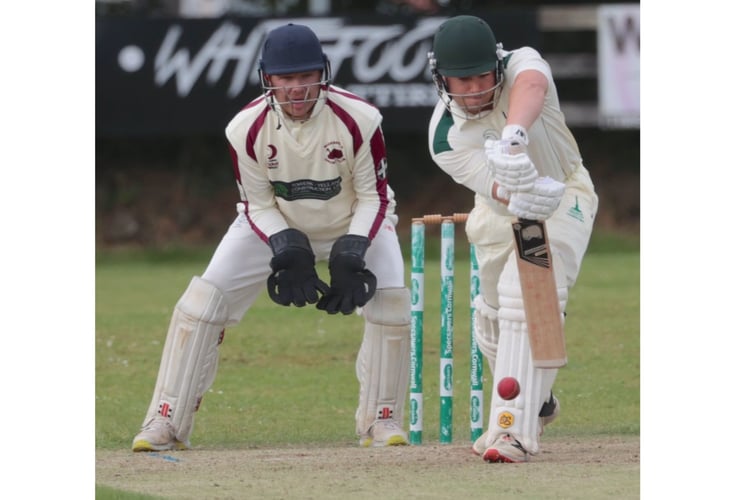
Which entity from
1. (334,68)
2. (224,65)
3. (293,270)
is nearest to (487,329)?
(293,270)

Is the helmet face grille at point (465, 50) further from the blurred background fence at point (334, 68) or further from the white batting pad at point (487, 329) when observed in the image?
the blurred background fence at point (334, 68)

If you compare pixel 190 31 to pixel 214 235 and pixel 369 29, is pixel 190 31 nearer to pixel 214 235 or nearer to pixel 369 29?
pixel 369 29

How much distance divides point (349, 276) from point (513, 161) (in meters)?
1.09

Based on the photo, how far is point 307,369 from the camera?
8.20 m

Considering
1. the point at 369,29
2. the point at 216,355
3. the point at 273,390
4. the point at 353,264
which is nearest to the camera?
the point at 353,264

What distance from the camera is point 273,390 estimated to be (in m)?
7.68

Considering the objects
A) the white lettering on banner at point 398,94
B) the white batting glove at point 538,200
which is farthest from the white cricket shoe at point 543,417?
the white lettering on banner at point 398,94

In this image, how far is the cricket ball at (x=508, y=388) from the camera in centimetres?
498

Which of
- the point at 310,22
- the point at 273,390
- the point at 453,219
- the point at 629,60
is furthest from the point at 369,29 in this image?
the point at 453,219

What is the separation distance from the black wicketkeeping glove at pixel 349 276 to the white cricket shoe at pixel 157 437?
0.79 meters

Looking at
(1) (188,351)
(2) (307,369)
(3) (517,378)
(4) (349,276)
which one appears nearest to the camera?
(3) (517,378)

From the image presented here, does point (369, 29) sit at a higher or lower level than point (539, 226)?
higher

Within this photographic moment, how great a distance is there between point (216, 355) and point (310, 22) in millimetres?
7783

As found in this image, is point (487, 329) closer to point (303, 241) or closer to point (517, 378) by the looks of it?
point (517, 378)
